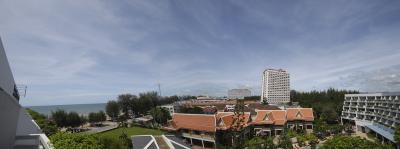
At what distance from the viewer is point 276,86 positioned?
14100 centimetres

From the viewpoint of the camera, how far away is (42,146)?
20.1 metres

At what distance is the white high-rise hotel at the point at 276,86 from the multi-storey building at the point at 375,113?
6312 cm

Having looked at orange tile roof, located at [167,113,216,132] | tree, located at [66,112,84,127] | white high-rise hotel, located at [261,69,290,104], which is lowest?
tree, located at [66,112,84,127]

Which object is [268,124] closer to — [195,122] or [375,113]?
[195,122]

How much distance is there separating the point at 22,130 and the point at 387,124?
55992 millimetres

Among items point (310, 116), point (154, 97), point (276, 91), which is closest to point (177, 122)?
point (310, 116)

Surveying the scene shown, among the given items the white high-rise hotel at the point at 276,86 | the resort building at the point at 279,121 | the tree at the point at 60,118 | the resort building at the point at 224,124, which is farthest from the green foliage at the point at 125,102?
the white high-rise hotel at the point at 276,86

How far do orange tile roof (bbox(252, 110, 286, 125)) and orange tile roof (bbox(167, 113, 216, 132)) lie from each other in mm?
12441

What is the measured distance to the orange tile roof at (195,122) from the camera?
44562 millimetres

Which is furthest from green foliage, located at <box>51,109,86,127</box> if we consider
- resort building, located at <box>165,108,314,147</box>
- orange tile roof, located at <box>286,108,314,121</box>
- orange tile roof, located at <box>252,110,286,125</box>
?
orange tile roof, located at <box>286,108,314,121</box>

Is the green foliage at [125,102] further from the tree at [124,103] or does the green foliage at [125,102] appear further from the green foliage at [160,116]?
the green foliage at [160,116]

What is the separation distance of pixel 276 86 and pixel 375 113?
263 ft

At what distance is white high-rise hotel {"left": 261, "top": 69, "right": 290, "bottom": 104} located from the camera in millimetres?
139875

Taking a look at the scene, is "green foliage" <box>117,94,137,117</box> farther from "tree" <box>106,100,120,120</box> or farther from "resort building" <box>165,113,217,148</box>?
"resort building" <box>165,113,217,148</box>
